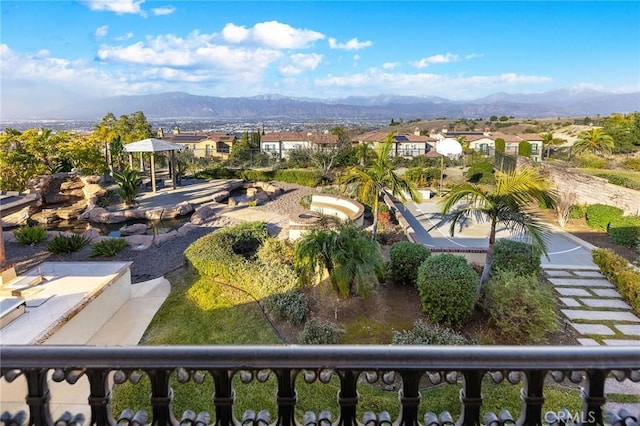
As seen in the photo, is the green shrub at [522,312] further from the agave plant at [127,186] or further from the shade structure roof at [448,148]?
the shade structure roof at [448,148]

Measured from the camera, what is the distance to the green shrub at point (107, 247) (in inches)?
443

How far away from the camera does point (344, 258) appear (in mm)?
7562

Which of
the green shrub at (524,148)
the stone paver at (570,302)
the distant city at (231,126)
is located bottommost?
the stone paver at (570,302)

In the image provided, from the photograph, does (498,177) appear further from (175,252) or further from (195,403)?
(175,252)

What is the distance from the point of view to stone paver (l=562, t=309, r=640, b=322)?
301 inches

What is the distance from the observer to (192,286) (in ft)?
29.7

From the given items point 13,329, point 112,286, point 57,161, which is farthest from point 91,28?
point 57,161

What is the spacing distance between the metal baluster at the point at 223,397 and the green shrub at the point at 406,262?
7341 millimetres

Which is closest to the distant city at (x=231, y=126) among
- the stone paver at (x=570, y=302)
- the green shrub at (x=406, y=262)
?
the green shrub at (x=406, y=262)

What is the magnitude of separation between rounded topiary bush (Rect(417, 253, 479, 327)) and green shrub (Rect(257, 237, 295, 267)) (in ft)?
11.2

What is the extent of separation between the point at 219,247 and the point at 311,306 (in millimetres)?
3342

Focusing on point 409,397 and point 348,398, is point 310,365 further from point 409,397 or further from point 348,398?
point 409,397

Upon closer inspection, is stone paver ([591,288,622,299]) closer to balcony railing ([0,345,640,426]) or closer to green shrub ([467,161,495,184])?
balcony railing ([0,345,640,426])

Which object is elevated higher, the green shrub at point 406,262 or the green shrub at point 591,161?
the green shrub at point 591,161
